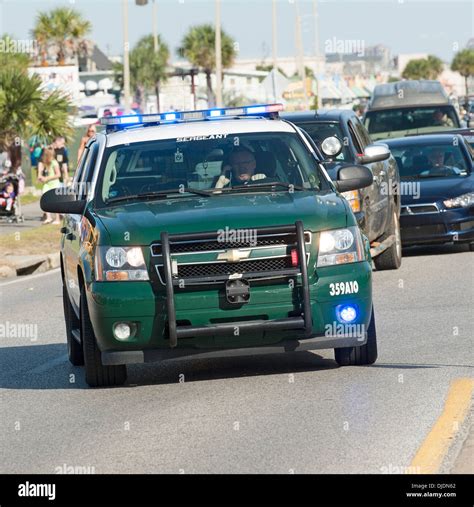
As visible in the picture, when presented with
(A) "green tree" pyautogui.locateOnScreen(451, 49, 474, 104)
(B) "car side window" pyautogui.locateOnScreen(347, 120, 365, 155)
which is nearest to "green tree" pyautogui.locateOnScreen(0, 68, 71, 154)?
(B) "car side window" pyautogui.locateOnScreen(347, 120, 365, 155)

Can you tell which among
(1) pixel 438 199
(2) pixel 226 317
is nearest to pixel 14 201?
(1) pixel 438 199

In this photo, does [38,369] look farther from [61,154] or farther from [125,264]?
[61,154]

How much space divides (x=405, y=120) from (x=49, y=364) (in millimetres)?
18264

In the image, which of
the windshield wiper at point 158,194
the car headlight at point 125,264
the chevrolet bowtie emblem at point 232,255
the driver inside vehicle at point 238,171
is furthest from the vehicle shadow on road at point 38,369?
the driver inside vehicle at point 238,171

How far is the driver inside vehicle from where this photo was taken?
10.4 m

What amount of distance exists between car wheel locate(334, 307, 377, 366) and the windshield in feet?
60.8

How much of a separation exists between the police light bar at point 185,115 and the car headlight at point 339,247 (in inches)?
87.1

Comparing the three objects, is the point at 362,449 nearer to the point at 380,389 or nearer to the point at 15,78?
the point at 380,389

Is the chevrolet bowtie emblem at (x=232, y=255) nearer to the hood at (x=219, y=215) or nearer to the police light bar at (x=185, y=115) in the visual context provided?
the hood at (x=219, y=215)

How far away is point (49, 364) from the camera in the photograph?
11.5m

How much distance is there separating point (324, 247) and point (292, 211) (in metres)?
0.32

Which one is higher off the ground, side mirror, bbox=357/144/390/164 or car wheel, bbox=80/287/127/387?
side mirror, bbox=357/144/390/164

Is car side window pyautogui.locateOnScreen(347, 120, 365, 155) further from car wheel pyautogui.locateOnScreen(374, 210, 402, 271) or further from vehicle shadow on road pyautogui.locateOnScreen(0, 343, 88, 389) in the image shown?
vehicle shadow on road pyautogui.locateOnScreen(0, 343, 88, 389)
